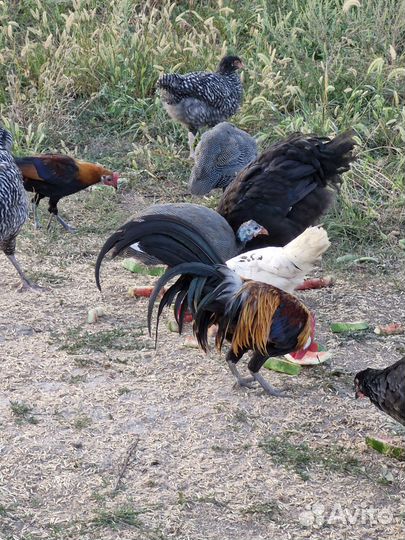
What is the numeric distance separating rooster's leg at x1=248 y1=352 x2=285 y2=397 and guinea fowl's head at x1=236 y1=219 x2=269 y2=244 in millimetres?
1396

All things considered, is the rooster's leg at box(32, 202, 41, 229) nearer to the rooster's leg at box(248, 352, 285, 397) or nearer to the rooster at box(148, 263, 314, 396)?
the rooster at box(148, 263, 314, 396)

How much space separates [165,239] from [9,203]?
1.77 metres

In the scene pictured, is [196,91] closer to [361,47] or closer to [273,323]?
[361,47]

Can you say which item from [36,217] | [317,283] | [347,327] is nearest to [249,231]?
[317,283]

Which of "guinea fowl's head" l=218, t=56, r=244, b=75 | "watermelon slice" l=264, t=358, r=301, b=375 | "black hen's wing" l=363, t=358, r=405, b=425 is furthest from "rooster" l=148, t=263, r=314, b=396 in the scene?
"guinea fowl's head" l=218, t=56, r=244, b=75

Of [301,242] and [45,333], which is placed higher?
[301,242]

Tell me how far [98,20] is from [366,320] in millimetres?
6150

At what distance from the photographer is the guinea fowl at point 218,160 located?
26.2 feet

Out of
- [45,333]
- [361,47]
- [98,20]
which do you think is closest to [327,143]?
[45,333]

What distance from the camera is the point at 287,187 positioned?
23.0 ft

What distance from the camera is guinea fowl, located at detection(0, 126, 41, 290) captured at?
6.55 meters

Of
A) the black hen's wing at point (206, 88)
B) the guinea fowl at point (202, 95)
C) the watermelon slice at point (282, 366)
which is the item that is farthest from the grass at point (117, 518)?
the black hen's wing at point (206, 88)

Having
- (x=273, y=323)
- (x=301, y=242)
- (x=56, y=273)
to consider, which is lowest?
(x=56, y=273)

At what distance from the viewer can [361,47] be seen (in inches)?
397
